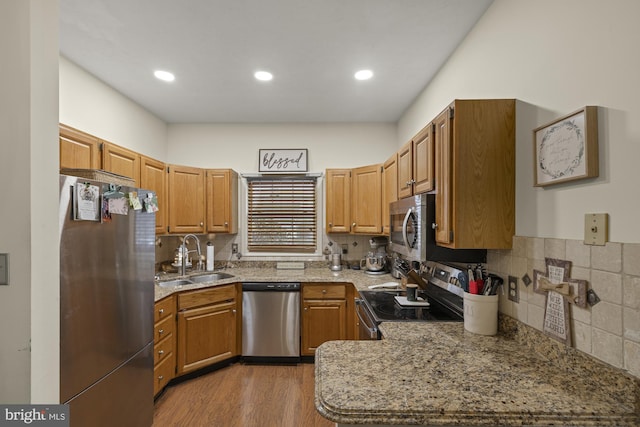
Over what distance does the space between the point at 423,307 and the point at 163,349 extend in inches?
81.9

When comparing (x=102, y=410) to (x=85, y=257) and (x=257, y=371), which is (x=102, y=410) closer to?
(x=85, y=257)

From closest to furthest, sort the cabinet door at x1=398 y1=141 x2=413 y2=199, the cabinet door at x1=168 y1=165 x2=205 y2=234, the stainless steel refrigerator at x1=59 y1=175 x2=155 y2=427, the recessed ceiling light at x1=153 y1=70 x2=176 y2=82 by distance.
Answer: the stainless steel refrigerator at x1=59 y1=175 x2=155 y2=427 → the cabinet door at x1=398 y1=141 x2=413 y2=199 → the recessed ceiling light at x1=153 y1=70 x2=176 y2=82 → the cabinet door at x1=168 y1=165 x2=205 y2=234

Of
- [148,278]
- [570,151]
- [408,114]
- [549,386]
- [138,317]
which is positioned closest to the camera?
[549,386]

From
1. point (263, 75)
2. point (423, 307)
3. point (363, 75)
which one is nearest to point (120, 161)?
point (263, 75)

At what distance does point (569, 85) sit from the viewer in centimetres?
113

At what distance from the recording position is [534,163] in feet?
4.26

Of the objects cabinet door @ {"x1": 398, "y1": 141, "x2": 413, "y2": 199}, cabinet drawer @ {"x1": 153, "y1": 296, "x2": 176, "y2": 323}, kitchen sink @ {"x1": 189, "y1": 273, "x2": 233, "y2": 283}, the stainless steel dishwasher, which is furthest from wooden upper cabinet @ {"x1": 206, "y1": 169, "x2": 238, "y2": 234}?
cabinet door @ {"x1": 398, "y1": 141, "x2": 413, "y2": 199}

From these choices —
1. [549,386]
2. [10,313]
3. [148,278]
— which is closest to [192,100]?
[148,278]

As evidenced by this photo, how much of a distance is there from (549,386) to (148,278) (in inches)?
83.5

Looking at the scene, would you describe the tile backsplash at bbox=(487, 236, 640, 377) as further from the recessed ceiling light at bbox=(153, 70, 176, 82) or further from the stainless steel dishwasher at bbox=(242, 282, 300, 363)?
the recessed ceiling light at bbox=(153, 70, 176, 82)

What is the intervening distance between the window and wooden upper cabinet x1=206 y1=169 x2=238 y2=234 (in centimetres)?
37

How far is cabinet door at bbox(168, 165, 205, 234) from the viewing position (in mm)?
3033

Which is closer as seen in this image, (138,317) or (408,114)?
(138,317)
